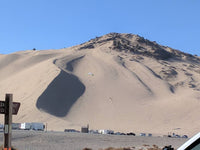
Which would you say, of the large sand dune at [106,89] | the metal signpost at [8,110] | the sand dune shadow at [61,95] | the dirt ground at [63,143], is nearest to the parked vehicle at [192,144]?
the metal signpost at [8,110]

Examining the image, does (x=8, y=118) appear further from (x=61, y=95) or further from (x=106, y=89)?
(x=106, y=89)

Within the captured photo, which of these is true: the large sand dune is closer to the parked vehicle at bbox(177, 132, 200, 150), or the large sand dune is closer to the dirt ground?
the dirt ground

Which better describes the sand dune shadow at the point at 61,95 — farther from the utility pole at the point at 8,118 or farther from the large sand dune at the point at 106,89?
the utility pole at the point at 8,118

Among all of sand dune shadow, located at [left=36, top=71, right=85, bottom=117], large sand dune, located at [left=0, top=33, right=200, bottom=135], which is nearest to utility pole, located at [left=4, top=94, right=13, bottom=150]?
large sand dune, located at [left=0, top=33, right=200, bottom=135]

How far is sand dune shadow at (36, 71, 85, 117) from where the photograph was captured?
93.9 metres

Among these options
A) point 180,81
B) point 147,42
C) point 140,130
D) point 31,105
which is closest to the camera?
point 140,130

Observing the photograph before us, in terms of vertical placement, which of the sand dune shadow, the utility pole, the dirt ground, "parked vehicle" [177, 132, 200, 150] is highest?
the sand dune shadow

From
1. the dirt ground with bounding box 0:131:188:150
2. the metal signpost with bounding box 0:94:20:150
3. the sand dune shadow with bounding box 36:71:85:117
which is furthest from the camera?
the sand dune shadow with bounding box 36:71:85:117

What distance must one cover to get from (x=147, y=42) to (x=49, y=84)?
197ft

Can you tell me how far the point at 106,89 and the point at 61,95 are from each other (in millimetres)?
10780

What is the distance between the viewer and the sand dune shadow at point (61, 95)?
93.9 metres

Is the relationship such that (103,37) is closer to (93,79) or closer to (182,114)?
(93,79)

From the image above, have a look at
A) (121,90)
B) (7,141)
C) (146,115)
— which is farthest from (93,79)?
(7,141)

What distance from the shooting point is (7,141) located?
33.3 feet
